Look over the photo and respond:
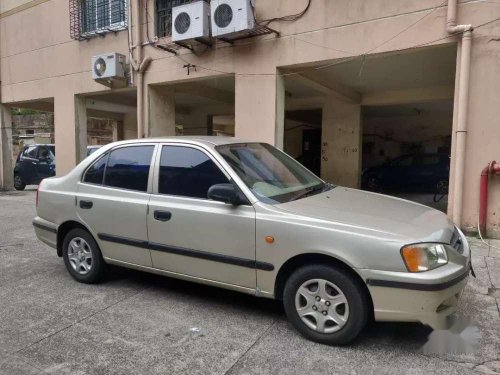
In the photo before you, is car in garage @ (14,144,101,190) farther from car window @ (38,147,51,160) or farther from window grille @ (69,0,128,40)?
window grille @ (69,0,128,40)

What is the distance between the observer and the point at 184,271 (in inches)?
152

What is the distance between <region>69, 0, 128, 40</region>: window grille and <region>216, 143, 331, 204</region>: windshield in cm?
762

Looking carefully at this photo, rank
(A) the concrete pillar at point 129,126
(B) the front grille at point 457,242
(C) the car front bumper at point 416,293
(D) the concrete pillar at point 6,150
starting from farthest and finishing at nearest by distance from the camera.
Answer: (A) the concrete pillar at point 129,126, (D) the concrete pillar at point 6,150, (B) the front grille at point 457,242, (C) the car front bumper at point 416,293

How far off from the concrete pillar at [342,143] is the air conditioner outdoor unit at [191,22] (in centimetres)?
577

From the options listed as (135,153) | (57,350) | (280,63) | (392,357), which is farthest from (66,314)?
(280,63)

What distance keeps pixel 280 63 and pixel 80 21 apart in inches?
251

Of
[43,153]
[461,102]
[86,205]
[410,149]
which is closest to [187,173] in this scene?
[86,205]

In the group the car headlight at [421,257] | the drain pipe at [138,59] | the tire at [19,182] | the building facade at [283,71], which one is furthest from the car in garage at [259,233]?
the tire at [19,182]

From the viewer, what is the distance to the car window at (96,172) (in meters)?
4.54

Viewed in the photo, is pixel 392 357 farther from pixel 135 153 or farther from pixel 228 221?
pixel 135 153

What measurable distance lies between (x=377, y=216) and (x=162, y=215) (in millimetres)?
1887

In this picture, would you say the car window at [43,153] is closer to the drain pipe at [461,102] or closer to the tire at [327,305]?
the drain pipe at [461,102]

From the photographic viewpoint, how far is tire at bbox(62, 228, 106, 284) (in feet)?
14.8

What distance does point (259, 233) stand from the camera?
340 cm
